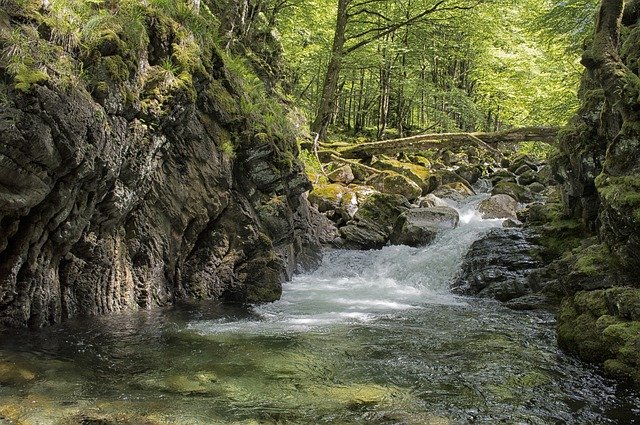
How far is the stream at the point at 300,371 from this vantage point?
5.29m

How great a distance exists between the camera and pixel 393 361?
7.36 meters

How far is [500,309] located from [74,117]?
954 cm

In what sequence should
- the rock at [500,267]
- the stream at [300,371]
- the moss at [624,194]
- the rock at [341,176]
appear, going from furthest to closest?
the rock at [341,176]
the rock at [500,267]
the moss at [624,194]
the stream at [300,371]

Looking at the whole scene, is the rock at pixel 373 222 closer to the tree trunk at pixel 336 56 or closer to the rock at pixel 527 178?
the tree trunk at pixel 336 56

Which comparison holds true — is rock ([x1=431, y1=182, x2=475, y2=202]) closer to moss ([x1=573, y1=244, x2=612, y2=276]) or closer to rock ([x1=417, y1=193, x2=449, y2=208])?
rock ([x1=417, y1=193, x2=449, y2=208])

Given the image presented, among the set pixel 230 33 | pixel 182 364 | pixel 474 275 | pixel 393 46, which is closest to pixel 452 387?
pixel 182 364

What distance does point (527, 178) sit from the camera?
25.2 meters

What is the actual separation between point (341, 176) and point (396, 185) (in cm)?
240

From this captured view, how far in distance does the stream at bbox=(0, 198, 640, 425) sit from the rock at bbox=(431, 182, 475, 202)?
11.8 meters

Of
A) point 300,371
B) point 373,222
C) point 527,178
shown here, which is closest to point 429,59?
point 527,178

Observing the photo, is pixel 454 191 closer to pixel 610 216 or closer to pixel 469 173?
pixel 469 173

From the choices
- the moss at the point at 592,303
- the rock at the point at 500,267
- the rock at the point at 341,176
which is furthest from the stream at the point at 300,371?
the rock at the point at 341,176

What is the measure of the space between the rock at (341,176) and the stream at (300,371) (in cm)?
1117

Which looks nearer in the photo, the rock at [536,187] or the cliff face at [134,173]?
the cliff face at [134,173]
